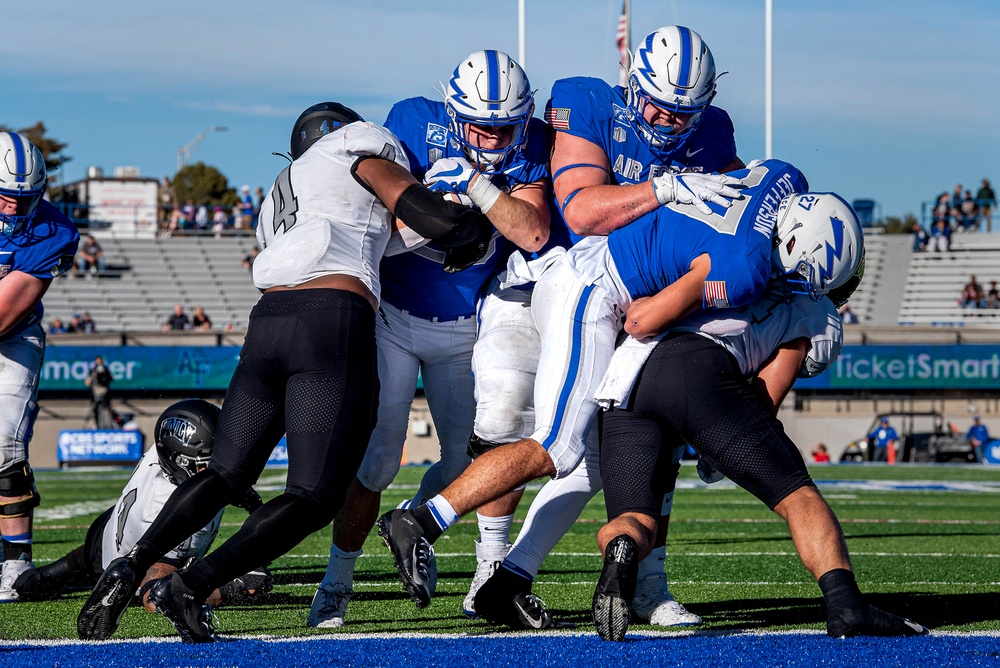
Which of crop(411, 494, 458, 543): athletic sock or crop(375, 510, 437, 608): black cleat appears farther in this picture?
crop(411, 494, 458, 543): athletic sock

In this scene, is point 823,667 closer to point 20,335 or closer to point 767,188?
point 767,188

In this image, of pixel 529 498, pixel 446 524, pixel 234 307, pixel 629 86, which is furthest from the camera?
pixel 234 307

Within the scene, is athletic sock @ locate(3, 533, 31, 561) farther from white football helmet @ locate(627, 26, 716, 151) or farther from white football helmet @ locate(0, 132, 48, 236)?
white football helmet @ locate(627, 26, 716, 151)

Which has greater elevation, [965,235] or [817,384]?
[965,235]

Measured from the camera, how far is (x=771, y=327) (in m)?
3.86

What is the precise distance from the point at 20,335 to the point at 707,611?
312cm

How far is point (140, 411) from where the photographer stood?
866 inches

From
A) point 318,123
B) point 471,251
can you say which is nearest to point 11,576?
point 318,123

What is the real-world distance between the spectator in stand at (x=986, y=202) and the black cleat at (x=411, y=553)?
2608 centimetres

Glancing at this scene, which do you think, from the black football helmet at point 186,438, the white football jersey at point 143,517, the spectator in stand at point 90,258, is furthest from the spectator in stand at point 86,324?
the black football helmet at point 186,438

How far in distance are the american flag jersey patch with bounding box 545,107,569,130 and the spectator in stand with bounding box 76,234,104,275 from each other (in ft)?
75.3

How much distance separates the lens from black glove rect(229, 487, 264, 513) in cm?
392

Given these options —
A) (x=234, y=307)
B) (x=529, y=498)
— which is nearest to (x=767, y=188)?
(x=529, y=498)

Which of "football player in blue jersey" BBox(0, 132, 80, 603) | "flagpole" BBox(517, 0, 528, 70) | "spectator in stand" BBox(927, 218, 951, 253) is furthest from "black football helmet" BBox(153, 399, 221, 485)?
"spectator in stand" BBox(927, 218, 951, 253)
